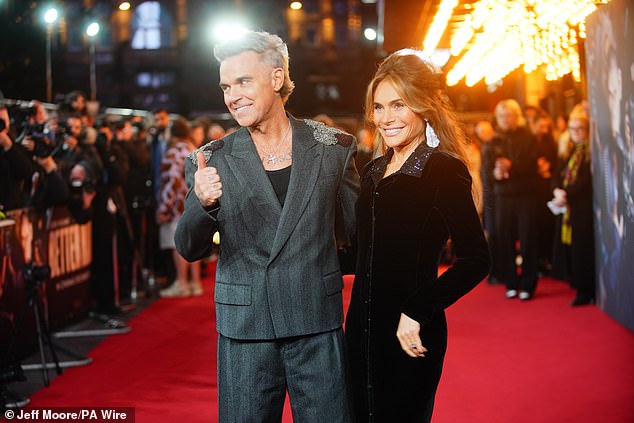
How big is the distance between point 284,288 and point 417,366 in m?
0.50

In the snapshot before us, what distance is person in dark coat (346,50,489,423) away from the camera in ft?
8.30

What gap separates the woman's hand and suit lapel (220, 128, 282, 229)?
1.63 feet

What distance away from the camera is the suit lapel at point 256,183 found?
254 centimetres

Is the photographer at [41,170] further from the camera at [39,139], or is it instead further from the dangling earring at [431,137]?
the dangling earring at [431,137]

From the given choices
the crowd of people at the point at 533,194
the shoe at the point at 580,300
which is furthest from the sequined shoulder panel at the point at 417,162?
the shoe at the point at 580,300

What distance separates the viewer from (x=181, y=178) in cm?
883

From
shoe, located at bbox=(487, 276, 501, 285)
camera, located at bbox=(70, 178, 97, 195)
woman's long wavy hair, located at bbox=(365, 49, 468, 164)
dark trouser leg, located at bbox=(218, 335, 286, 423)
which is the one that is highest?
woman's long wavy hair, located at bbox=(365, 49, 468, 164)

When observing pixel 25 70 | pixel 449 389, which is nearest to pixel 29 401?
pixel 449 389

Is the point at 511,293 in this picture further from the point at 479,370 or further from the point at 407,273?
the point at 407,273

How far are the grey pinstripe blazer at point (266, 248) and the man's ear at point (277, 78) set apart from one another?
8.0 inches

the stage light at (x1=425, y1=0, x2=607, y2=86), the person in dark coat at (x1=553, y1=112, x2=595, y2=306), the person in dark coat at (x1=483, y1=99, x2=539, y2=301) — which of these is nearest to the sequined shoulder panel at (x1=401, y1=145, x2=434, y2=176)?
the stage light at (x1=425, y1=0, x2=607, y2=86)

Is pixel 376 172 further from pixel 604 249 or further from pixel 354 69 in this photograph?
pixel 354 69

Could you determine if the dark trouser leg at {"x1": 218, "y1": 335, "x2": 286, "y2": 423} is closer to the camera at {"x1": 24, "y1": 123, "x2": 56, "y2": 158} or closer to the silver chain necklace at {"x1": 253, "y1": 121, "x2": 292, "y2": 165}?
the silver chain necklace at {"x1": 253, "y1": 121, "x2": 292, "y2": 165}

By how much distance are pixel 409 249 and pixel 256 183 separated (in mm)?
526
